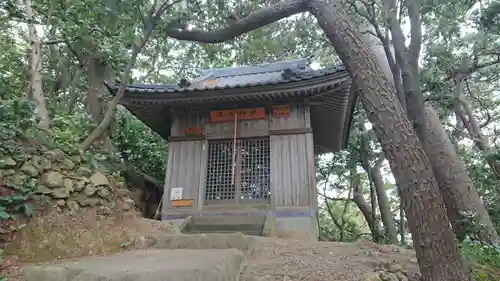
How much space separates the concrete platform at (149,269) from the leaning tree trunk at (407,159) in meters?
1.74

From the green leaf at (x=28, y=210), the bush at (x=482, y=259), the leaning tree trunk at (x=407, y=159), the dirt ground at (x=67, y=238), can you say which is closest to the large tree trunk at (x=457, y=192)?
the bush at (x=482, y=259)

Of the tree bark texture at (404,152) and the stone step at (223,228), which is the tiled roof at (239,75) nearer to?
the stone step at (223,228)

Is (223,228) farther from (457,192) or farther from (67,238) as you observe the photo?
(457,192)

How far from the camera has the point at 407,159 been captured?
310cm

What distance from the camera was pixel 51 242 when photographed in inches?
158

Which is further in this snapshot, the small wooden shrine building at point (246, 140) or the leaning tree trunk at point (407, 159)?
the small wooden shrine building at point (246, 140)

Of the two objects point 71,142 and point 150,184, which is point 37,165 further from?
point 150,184

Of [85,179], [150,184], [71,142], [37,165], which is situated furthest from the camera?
[150,184]

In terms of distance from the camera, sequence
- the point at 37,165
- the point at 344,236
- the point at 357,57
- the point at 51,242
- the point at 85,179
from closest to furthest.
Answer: the point at 357,57
the point at 51,242
the point at 37,165
the point at 85,179
the point at 344,236

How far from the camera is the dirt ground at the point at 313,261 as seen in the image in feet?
12.0

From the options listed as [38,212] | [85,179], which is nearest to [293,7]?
[85,179]

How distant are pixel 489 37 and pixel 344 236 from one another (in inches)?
431

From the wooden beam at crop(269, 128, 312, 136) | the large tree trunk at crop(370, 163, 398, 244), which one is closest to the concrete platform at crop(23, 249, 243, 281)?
the wooden beam at crop(269, 128, 312, 136)

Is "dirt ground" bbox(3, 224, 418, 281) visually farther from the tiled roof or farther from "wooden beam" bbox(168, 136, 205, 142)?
the tiled roof
